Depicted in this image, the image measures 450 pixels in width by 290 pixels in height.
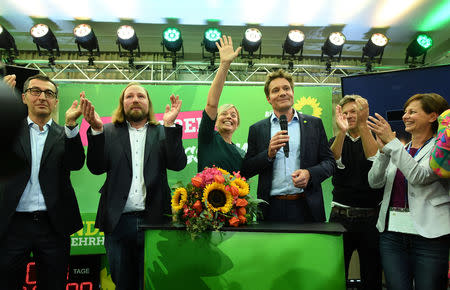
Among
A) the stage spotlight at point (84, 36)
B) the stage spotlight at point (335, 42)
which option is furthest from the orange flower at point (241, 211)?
the stage spotlight at point (84, 36)

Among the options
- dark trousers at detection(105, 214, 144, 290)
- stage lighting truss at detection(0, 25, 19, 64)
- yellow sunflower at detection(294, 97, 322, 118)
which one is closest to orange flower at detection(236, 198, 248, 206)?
dark trousers at detection(105, 214, 144, 290)

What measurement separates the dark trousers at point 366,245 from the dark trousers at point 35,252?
2.07m

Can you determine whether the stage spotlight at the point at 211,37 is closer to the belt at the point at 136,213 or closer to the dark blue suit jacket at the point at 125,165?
the dark blue suit jacket at the point at 125,165

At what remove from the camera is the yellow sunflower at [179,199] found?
5.84 ft

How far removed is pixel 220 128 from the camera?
2955mm

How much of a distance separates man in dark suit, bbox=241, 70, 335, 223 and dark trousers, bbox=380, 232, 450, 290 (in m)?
0.44

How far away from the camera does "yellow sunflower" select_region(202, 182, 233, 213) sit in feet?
5.73

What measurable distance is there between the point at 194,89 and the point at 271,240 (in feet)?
11.2

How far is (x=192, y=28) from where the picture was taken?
5.68 metres

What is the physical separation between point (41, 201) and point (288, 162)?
1.69m

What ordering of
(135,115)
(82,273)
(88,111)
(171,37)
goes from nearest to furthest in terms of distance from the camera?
1. (88,111)
2. (135,115)
3. (82,273)
4. (171,37)

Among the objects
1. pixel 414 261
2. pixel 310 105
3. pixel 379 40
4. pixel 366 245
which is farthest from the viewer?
pixel 379 40

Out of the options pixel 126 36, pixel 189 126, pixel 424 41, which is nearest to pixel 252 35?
pixel 189 126

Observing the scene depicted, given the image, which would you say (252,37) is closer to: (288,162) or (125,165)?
(288,162)
